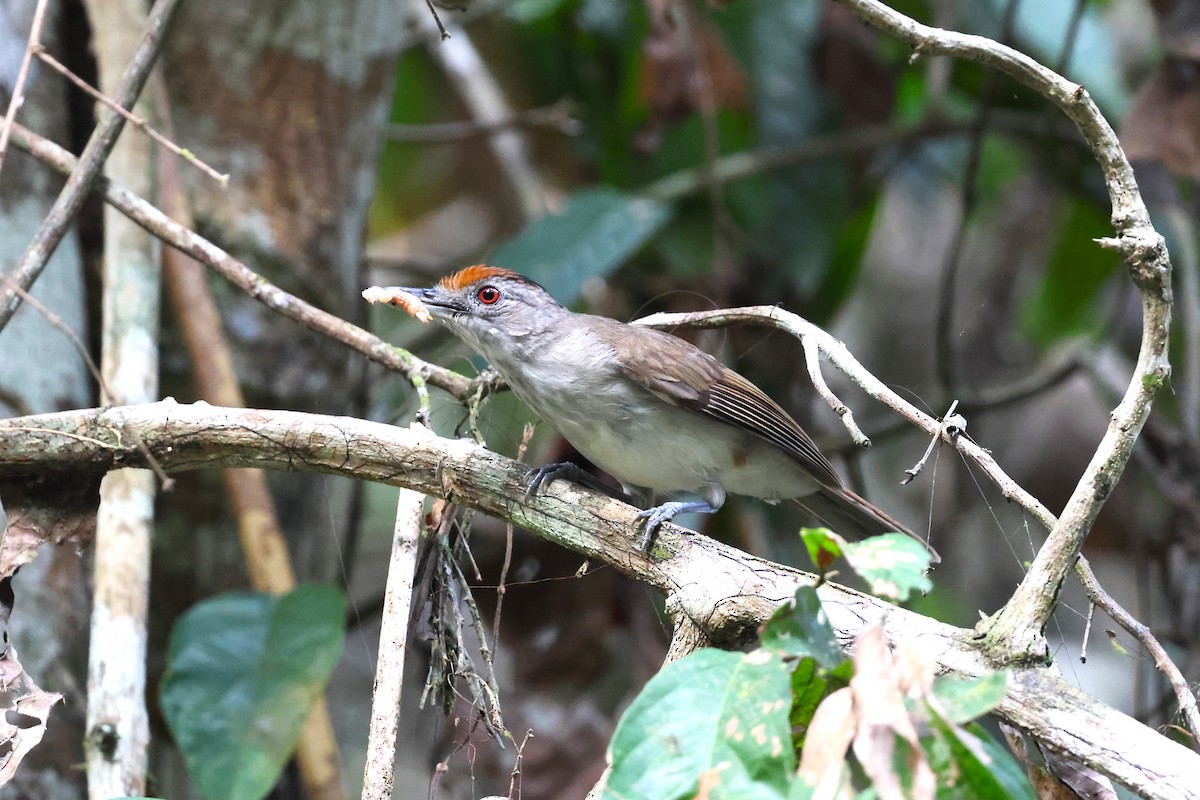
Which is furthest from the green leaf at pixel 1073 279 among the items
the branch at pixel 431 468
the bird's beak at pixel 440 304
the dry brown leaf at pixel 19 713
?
the dry brown leaf at pixel 19 713

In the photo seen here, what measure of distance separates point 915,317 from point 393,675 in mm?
6868

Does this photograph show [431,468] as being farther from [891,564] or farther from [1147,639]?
[1147,639]

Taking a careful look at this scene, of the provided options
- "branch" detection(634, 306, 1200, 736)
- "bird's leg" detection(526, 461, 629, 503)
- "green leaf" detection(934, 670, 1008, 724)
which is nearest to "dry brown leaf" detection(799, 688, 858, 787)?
"green leaf" detection(934, 670, 1008, 724)

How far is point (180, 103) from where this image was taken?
383 cm

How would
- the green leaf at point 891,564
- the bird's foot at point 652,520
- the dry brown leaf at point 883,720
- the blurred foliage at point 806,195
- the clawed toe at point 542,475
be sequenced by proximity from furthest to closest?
1. the blurred foliage at point 806,195
2. the clawed toe at point 542,475
3. the bird's foot at point 652,520
4. the green leaf at point 891,564
5. the dry brown leaf at point 883,720

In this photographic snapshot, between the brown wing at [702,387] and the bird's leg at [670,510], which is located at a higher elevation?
the brown wing at [702,387]

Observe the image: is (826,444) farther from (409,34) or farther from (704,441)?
(409,34)

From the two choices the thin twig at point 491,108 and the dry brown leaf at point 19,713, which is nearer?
the dry brown leaf at point 19,713

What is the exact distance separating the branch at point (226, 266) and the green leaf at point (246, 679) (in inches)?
42.5

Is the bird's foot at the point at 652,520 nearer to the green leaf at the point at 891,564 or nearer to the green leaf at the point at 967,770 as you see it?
the green leaf at the point at 891,564

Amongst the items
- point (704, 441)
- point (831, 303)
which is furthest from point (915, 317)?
point (704, 441)

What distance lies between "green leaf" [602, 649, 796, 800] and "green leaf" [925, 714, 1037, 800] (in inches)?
7.2

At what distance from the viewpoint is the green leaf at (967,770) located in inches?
50.3

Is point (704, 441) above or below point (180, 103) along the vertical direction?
below
